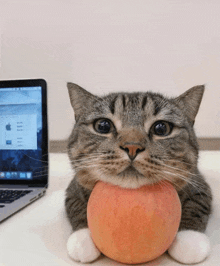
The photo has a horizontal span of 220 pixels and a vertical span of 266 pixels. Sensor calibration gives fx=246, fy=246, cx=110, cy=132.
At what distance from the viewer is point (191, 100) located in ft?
2.51

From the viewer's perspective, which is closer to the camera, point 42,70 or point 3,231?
point 3,231

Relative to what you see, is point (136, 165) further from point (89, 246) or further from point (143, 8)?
point (143, 8)

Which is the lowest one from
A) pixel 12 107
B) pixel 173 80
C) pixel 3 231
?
pixel 3 231

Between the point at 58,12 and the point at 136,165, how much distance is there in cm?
172

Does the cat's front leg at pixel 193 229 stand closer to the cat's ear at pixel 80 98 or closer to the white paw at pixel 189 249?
the white paw at pixel 189 249

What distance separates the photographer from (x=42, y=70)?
1984 millimetres

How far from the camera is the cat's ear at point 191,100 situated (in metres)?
0.76

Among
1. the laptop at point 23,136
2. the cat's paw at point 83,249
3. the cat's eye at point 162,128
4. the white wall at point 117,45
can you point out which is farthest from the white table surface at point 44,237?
the white wall at point 117,45

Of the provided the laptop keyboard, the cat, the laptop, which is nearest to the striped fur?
the cat

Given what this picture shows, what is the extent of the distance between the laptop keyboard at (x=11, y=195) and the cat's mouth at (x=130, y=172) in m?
0.55

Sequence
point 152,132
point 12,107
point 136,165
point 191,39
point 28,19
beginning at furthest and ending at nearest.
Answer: point 28,19, point 191,39, point 12,107, point 152,132, point 136,165

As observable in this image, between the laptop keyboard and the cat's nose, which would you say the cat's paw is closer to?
the cat's nose

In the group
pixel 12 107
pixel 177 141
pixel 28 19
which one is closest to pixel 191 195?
pixel 177 141

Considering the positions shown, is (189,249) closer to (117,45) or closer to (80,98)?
(80,98)
